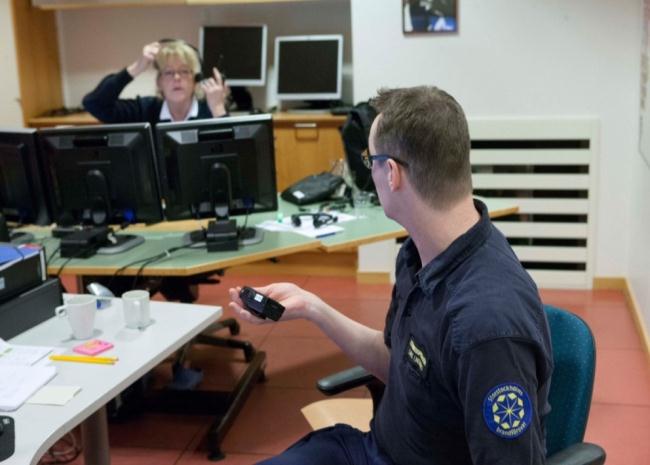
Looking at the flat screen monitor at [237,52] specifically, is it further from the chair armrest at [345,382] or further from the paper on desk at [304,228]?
the chair armrest at [345,382]

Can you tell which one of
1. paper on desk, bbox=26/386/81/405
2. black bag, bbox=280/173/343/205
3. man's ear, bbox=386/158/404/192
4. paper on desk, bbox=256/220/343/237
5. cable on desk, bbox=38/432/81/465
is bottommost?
cable on desk, bbox=38/432/81/465

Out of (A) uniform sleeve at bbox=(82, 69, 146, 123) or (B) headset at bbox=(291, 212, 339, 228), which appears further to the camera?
(A) uniform sleeve at bbox=(82, 69, 146, 123)

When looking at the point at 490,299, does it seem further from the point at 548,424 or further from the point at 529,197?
the point at 529,197

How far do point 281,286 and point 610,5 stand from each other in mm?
3144

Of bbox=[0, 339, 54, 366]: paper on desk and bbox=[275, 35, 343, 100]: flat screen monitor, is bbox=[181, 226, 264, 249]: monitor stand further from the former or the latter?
bbox=[275, 35, 343, 100]: flat screen monitor

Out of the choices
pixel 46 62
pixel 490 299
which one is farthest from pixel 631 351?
pixel 46 62

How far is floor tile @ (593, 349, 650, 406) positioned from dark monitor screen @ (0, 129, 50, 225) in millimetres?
2395

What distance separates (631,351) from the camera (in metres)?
3.71

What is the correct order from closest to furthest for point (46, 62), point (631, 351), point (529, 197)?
point (631, 351) < point (529, 197) < point (46, 62)

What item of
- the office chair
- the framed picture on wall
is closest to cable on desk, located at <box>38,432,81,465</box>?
the office chair

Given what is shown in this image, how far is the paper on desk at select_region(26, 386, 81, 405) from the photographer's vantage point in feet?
5.74

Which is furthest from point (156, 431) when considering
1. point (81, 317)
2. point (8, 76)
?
point (8, 76)

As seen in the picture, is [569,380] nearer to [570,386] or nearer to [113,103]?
[570,386]

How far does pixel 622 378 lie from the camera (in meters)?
3.45
